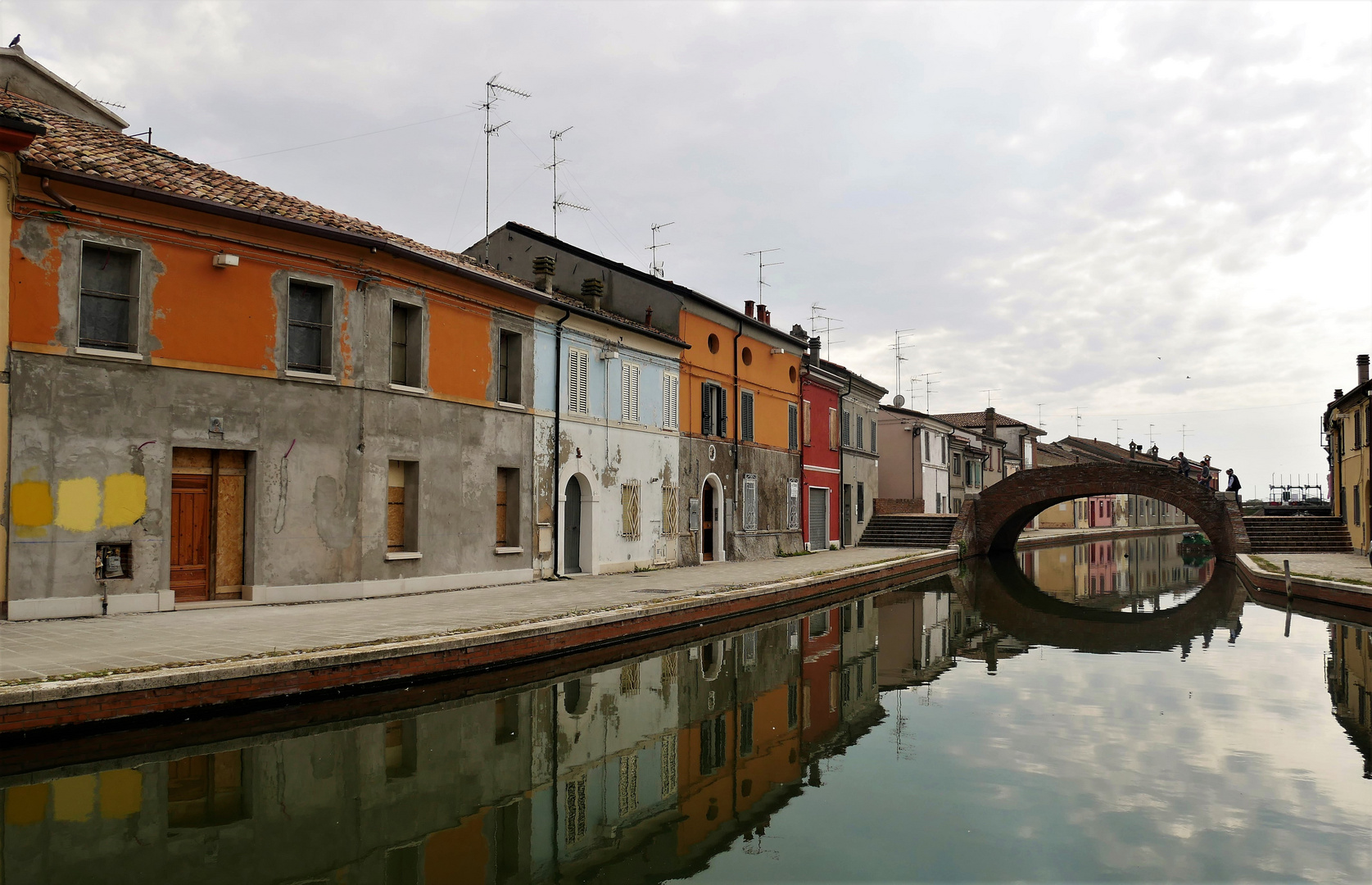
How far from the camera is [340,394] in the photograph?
14.9 meters

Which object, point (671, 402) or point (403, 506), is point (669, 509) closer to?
point (671, 402)

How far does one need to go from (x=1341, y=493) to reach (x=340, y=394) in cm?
3713

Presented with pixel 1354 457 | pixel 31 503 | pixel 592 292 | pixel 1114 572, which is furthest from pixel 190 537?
pixel 1354 457

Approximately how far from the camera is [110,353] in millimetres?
12305

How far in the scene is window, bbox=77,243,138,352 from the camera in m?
12.3

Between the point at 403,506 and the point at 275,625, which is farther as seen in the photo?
the point at 403,506

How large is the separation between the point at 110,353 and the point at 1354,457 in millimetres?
36709

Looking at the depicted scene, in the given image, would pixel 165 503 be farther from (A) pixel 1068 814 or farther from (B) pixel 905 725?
(A) pixel 1068 814

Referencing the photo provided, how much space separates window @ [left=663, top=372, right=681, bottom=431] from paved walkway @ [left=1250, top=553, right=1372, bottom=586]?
15886 mm

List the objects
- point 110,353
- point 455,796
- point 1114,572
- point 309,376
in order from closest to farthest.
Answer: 1. point 455,796
2. point 110,353
3. point 309,376
4. point 1114,572

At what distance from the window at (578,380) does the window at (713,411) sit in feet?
18.5

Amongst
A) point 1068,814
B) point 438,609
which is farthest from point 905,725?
point 438,609

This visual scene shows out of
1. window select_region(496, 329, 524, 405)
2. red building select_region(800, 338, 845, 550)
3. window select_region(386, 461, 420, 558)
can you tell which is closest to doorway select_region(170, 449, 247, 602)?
window select_region(386, 461, 420, 558)

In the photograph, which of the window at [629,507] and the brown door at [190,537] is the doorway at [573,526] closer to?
the window at [629,507]
